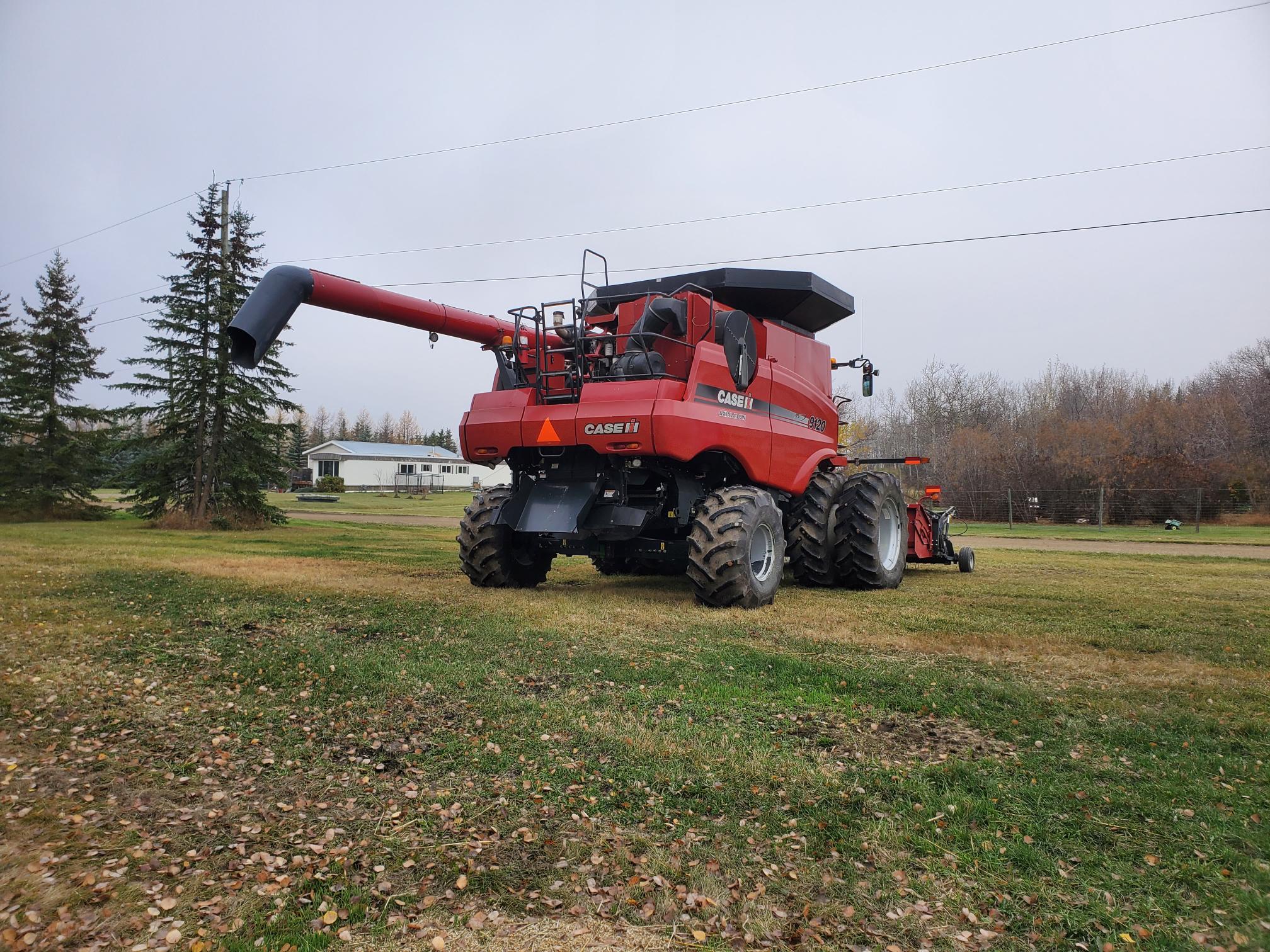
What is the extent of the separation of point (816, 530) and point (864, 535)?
0.58 m

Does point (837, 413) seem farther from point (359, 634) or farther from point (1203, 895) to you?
point (1203, 895)

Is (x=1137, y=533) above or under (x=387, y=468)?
under

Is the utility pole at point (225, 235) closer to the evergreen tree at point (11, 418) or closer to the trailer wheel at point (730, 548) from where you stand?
the evergreen tree at point (11, 418)

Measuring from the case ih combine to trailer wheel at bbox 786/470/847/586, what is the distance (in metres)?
0.02

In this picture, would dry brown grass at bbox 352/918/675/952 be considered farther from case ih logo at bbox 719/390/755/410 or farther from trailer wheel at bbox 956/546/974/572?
trailer wheel at bbox 956/546/974/572

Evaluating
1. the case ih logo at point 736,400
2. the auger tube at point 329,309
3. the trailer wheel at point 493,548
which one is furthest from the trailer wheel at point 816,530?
the auger tube at point 329,309

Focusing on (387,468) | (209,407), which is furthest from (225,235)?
(387,468)

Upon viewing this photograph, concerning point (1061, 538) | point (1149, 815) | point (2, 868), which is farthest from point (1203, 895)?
point (1061, 538)

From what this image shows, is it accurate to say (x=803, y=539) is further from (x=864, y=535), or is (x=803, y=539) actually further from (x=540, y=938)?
(x=540, y=938)

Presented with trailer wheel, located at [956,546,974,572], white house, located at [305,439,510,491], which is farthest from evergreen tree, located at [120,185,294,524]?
white house, located at [305,439,510,491]

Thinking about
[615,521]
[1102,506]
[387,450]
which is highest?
[387,450]

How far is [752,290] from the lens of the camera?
954cm

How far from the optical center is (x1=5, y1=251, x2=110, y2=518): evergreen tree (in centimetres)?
2552

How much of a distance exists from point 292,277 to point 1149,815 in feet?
27.3
